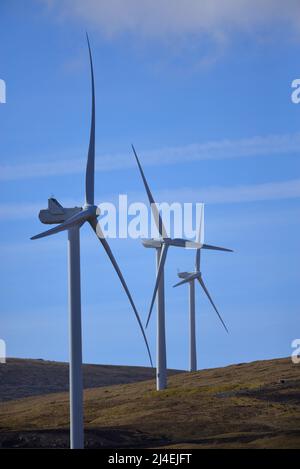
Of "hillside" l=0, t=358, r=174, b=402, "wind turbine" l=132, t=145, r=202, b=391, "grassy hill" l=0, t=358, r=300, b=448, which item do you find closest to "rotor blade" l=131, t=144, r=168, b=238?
"wind turbine" l=132, t=145, r=202, b=391

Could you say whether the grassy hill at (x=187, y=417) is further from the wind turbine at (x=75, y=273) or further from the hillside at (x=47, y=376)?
the hillside at (x=47, y=376)

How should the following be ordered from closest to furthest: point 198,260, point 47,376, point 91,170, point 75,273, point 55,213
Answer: point 75,273 → point 55,213 → point 91,170 → point 198,260 → point 47,376

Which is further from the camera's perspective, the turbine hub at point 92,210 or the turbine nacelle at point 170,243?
the turbine nacelle at point 170,243

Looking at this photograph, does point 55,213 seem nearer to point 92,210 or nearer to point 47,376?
point 92,210

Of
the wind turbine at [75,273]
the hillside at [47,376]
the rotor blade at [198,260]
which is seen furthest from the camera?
the hillside at [47,376]

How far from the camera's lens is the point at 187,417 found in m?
67.3

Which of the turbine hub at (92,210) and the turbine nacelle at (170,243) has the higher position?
the turbine nacelle at (170,243)

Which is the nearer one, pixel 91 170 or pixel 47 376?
pixel 91 170

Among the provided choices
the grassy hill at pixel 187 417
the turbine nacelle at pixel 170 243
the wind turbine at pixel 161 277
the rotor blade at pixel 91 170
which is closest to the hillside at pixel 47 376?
the grassy hill at pixel 187 417

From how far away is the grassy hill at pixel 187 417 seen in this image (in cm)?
5662

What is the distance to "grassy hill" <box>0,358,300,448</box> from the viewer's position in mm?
56625

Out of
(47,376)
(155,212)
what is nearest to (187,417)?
(155,212)
